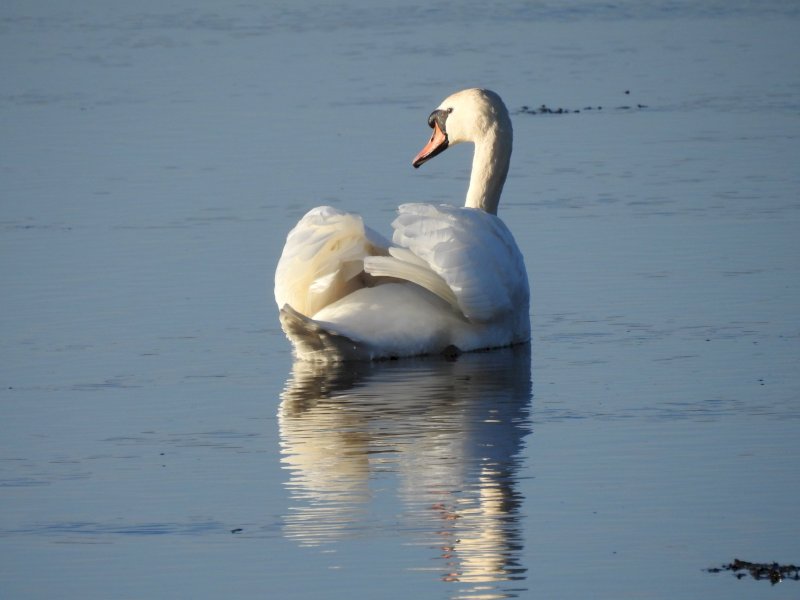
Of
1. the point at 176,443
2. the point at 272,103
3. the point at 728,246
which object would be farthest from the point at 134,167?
the point at 176,443

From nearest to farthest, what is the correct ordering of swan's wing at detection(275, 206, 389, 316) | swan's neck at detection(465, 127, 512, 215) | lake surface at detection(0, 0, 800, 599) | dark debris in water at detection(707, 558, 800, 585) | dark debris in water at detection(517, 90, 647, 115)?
dark debris in water at detection(707, 558, 800, 585), lake surface at detection(0, 0, 800, 599), swan's wing at detection(275, 206, 389, 316), swan's neck at detection(465, 127, 512, 215), dark debris in water at detection(517, 90, 647, 115)

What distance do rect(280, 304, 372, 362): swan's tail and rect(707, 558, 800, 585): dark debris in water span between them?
398 centimetres

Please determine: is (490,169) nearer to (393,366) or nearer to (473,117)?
(473,117)

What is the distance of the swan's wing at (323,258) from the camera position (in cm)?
1075

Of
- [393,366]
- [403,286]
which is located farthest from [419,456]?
[403,286]

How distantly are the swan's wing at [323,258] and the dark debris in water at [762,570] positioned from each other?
436 centimetres

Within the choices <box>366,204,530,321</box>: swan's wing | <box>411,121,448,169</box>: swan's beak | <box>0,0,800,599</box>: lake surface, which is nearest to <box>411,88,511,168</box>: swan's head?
<box>411,121,448,169</box>: swan's beak

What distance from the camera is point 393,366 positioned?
10672mm

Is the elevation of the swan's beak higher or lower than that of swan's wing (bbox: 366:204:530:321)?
higher

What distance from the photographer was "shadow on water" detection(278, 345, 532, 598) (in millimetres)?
7141

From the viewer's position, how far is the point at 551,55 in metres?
26.6

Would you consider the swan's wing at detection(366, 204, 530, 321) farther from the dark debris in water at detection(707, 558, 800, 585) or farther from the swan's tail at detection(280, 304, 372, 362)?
the dark debris in water at detection(707, 558, 800, 585)

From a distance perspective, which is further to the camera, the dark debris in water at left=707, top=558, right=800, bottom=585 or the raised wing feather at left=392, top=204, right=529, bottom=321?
the raised wing feather at left=392, top=204, right=529, bottom=321

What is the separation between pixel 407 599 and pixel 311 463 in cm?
196
